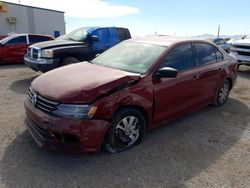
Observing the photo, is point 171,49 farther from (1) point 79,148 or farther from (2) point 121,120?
(1) point 79,148

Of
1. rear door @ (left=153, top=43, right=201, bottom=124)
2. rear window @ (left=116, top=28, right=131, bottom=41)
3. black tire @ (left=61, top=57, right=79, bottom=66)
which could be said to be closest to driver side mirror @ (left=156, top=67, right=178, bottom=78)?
rear door @ (left=153, top=43, right=201, bottom=124)

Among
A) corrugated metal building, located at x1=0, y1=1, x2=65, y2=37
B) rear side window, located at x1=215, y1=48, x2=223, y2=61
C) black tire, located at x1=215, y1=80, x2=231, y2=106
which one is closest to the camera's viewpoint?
rear side window, located at x1=215, y1=48, x2=223, y2=61

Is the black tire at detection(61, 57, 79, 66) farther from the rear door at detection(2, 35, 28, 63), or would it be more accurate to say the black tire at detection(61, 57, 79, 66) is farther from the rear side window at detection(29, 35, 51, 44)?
the rear side window at detection(29, 35, 51, 44)

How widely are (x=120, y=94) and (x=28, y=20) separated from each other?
1082 inches

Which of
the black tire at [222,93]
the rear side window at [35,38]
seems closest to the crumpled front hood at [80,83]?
the black tire at [222,93]

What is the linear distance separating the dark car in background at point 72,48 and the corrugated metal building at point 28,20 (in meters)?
19.5

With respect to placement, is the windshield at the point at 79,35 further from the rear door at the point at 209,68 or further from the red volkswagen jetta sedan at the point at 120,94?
the rear door at the point at 209,68

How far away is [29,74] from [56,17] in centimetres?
2273

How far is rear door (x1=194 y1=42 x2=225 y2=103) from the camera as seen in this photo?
5.01 meters

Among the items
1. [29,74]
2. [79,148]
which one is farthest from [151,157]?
[29,74]

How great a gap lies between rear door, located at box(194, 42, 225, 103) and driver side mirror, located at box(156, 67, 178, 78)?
1162mm

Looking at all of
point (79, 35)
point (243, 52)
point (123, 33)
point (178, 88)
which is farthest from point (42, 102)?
point (243, 52)

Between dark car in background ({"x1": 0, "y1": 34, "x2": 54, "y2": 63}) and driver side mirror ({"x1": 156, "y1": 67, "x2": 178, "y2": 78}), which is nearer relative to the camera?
driver side mirror ({"x1": 156, "y1": 67, "x2": 178, "y2": 78})

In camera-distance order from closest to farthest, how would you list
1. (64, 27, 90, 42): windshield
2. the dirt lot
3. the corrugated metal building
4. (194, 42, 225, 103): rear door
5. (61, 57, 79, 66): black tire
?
the dirt lot
(194, 42, 225, 103): rear door
(61, 57, 79, 66): black tire
(64, 27, 90, 42): windshield
the corrugated metal building
